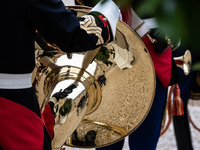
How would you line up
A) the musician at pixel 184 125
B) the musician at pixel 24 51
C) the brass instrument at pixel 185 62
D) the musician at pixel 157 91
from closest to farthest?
1. the musician at pixel 24 51
2. the musician at pixel 157 91
3. the brass instrument at pixel 185 62
4. the musician at pixel 184 125

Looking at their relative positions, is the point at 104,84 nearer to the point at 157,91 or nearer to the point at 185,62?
the point at 157,91

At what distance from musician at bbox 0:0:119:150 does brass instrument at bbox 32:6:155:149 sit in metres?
0.26

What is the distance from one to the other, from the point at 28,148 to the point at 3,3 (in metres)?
0.35

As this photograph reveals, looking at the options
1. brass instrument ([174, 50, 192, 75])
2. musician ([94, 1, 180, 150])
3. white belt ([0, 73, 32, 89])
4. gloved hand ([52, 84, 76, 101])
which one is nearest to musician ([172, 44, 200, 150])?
brass instrument ([174, 50, 192, 75])

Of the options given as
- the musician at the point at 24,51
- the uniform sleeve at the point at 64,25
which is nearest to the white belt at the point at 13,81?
the musician at the point at 24,51

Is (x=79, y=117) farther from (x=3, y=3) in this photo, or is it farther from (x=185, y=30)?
(x=185, y=30)

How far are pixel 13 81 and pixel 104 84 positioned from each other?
559mm

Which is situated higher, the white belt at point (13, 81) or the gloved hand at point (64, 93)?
the white belt at point (13, 81)

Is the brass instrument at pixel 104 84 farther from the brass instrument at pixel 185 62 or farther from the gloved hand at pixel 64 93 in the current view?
the brass instrument at pixel 185 62

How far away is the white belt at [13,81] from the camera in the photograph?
0.76m

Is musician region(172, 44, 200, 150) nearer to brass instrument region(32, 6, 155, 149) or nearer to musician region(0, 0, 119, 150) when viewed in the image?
brass instrument region(32, 6, 155, 149)

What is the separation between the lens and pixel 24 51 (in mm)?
771

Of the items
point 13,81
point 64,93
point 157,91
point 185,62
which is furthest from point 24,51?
point 185,62

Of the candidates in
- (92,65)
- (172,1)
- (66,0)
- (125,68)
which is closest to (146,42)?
(125,68)
